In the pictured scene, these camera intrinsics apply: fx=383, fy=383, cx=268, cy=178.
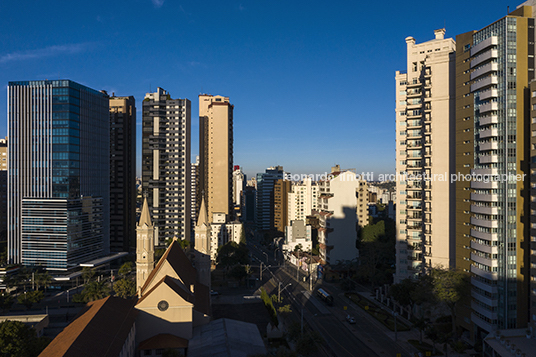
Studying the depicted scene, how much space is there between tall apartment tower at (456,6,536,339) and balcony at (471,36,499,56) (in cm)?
12

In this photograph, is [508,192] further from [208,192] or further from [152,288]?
[208,192]

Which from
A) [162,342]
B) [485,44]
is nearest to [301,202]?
[485,44]

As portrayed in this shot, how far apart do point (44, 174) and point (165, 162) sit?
135 feet

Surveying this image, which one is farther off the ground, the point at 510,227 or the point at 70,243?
the point at 510,227

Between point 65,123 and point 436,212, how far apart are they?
8761cm

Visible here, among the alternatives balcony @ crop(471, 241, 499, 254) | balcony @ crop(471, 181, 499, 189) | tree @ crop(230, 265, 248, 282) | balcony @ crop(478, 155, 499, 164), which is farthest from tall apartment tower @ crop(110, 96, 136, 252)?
balcony @ crop(478, 155, 499, 164)

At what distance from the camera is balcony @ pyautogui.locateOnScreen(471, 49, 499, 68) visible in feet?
172

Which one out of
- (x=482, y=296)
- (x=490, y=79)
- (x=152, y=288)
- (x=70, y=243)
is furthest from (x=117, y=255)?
(x=490, y=79)

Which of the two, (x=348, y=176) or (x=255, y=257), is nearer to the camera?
(x=348, y=176)

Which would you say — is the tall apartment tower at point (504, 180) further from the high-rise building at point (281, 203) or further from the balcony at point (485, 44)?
the high-rise building at point (281, 203)

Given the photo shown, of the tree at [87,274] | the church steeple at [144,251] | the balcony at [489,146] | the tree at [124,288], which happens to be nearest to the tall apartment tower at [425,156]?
the balcony at [489,146]

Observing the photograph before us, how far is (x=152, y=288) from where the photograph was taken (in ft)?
167

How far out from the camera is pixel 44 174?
95.4 m

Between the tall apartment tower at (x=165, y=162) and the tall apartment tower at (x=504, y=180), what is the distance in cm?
9715
